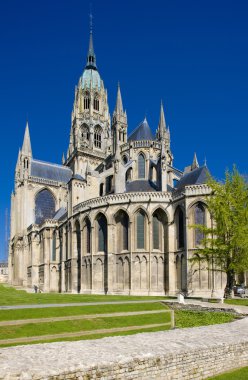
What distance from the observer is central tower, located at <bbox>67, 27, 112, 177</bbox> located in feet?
269

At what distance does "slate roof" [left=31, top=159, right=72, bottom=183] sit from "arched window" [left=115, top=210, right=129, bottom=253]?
37.0 m

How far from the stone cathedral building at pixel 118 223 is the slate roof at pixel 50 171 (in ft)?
0.93

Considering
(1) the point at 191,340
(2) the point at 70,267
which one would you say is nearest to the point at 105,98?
(2) the point at 70,267

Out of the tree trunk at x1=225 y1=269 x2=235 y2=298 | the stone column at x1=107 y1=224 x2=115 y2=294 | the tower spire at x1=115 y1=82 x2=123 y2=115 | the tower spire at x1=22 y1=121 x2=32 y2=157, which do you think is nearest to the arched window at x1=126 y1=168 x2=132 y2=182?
the tower spire at x1=115 y1=82 x2=123 y2=115

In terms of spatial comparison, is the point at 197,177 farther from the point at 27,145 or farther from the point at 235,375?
the point at 27,145

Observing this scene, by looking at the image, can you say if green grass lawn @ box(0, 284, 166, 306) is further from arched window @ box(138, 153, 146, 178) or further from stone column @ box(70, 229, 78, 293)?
arched window @ box(138, 153, 146, 178)

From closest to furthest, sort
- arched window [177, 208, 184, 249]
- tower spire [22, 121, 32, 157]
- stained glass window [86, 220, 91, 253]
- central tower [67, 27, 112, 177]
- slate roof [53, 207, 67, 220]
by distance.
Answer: arched window [177, 208, 184, 249], stained glass window [86, 220, 91, 253], slate roof [53, 207, 67, 220], tower spire [22, 121, 32, 157], central tower [67, 27, 112, 177]

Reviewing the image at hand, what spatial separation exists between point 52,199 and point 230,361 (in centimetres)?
7074

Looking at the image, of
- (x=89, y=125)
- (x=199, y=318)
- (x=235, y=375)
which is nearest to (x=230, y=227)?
(x=199, y=318)

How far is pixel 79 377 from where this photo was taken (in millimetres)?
9227

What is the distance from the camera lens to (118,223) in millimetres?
47906

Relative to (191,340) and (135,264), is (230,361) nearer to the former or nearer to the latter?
(191,340)

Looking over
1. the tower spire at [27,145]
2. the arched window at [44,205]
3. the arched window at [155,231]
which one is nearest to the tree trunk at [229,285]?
the arched window at [155,231]

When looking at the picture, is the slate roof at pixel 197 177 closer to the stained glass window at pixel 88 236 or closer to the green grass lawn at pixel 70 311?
the stained glass window at pixel 88 236
